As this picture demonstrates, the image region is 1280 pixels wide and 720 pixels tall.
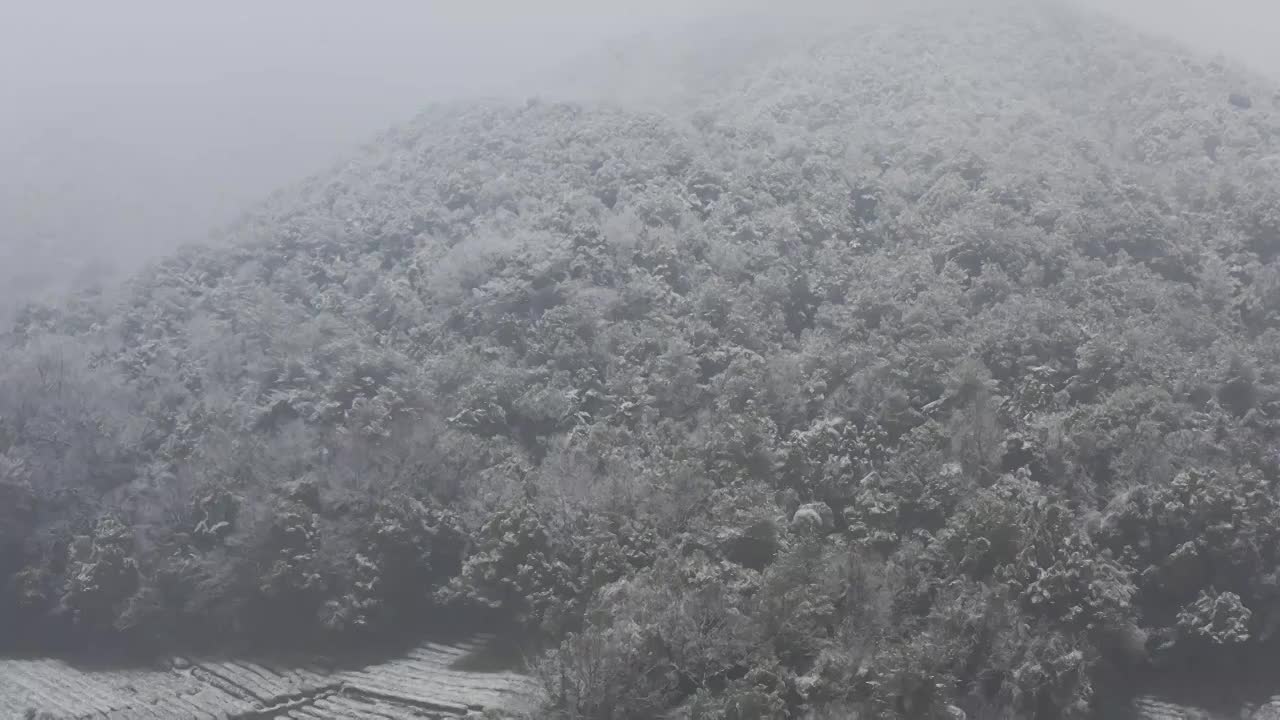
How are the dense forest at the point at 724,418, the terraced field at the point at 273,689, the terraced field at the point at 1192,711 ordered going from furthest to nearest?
the terraced field at the point at 273,689 < the dense forest at the point at 724,418 < the terraced field at the point at 1192,711

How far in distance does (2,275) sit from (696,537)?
42.9 meters

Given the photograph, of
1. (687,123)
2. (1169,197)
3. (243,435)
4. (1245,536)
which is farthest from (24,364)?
(1169,197)

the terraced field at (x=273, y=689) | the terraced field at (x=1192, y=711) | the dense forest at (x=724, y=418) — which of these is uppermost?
the dense forest at (x=724, y=418)

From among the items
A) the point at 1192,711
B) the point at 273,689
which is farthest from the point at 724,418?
the point at 273,689

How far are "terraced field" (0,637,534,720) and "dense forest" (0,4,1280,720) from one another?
1.30 meters

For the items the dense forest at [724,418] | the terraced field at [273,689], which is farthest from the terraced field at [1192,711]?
the terraced field at [273,689]

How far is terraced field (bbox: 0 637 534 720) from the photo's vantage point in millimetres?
29688

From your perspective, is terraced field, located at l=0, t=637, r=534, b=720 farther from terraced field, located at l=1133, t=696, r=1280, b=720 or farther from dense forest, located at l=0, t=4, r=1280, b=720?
terraced field, located at l=1133, t=696, r=1280, b=720

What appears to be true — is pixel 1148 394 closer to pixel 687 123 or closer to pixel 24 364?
pixel 687 123

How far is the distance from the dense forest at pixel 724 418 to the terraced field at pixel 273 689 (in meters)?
1.30

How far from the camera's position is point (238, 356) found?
43.4 metres

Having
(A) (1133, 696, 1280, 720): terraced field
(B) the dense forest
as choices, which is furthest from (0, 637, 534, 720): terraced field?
(A) (1133, 696, 1280, 720): terraced field

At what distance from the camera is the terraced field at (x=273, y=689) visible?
29.7m

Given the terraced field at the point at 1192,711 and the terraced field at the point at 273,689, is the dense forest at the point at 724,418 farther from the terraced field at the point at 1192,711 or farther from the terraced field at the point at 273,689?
the terraced field at the point at 273,689
